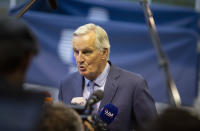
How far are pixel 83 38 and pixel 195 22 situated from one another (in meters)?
2.65

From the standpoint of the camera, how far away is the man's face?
2.60m

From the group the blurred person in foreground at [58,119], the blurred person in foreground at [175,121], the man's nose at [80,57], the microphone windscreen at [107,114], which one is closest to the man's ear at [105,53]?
the man's nose at [80,57]

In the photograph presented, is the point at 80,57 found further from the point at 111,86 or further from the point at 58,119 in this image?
the point at 58,119

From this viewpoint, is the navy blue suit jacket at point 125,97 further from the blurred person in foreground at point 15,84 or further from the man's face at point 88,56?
the blurred person in foreground at point 15,84

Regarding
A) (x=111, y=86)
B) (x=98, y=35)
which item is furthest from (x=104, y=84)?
(x=98, y=35)

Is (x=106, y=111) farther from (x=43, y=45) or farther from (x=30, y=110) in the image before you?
(x=43, y=45)

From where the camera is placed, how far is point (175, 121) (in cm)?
104

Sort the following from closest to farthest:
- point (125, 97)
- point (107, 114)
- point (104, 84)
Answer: point (107, 114), point (125, 97), point (104, 84)

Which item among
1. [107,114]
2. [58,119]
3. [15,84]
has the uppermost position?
[15,84]

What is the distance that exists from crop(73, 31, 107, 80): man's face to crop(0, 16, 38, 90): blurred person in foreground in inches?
60.0

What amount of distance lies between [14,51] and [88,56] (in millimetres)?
1614

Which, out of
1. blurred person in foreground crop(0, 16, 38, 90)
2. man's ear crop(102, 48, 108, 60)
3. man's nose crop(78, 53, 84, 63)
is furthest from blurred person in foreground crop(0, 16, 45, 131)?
man's ear crop(102, 48, 108, 60)

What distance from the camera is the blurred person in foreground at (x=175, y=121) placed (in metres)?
1.03

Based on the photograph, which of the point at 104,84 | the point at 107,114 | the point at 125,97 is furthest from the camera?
the point at 104,84
